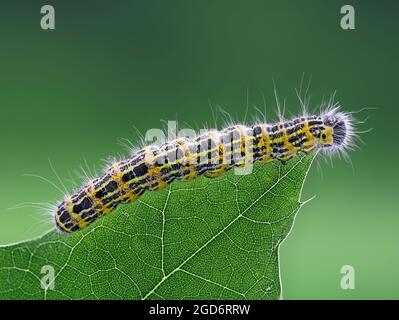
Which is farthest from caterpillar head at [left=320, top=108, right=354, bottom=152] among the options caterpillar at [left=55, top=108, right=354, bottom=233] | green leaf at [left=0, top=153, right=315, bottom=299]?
green leaf at [left=0, top=153, right=315, bottom=299]

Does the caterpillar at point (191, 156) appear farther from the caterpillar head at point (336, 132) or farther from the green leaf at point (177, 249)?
the green leaf at point (177, 249)

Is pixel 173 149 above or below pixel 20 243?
above

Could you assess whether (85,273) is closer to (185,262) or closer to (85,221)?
(185,262)

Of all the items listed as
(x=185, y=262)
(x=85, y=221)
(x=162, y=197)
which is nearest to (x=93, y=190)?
(x=85, y=221)

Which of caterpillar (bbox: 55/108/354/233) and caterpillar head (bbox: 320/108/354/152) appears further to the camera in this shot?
caterpillar head (bbox: 320/108/354/152)

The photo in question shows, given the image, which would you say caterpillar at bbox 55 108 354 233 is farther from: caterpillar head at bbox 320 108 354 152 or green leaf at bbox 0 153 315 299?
green leaf at bbox 0 153 315 299

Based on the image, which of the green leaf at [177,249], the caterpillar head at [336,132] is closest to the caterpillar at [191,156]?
the caterpillar head at [336,132]
